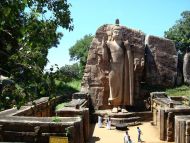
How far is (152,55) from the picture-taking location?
2136cm

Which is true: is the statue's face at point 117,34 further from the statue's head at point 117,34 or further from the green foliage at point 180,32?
the green foliage at point 180,32

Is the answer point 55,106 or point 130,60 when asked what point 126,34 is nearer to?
point 130,60

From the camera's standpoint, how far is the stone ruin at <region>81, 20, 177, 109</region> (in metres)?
19.5

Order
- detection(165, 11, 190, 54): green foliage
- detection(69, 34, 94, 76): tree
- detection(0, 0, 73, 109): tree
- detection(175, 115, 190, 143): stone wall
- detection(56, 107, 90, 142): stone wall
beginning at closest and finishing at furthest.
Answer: detection(0, 0, 73, 109): tree < detection(175, 115, 190, 143): stone wall < detection(56, 107, 90, 142): stone wall < detection(165, 11, 190, 54): green foliage < detection(69, 34, 94, 76): tree

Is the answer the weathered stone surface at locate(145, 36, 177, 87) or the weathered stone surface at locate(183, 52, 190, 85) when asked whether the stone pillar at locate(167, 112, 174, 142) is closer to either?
the weathered stone surface at locate(145, 36, 177, 87)

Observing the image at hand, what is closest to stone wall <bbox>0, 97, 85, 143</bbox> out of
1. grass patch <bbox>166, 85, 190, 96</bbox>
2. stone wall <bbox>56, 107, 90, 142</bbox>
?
stone wall <bbox>56, 107, 90, 142</bbox>

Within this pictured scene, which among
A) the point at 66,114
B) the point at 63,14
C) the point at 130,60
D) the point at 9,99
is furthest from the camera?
the point at 130,60

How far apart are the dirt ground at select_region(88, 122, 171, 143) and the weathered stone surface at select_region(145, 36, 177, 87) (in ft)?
14.4

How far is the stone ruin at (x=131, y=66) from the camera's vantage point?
19.5m

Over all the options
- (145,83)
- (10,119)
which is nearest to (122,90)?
(145,83)

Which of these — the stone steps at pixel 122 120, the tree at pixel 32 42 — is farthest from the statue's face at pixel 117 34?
the tree at pixel 32 42

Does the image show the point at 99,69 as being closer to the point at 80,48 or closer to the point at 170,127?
the point at 170,127

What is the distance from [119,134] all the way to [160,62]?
6.91 metres

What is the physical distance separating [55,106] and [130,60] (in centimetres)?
484
